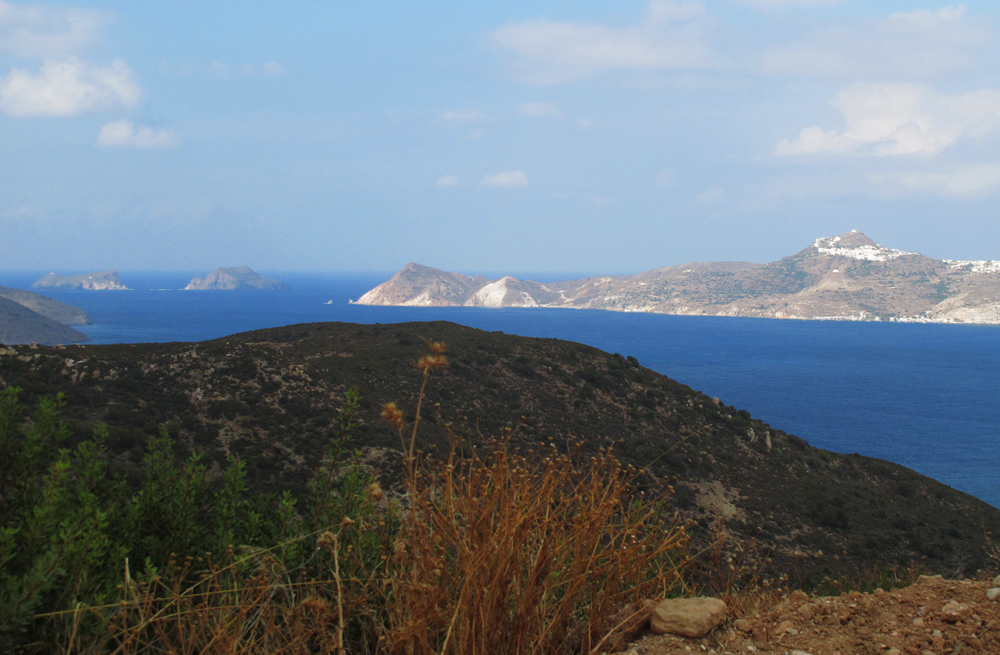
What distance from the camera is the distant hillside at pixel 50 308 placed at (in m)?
132

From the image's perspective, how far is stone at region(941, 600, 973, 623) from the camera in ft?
10.7

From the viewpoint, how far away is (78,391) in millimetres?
21484

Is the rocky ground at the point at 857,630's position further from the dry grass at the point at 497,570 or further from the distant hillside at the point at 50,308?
the distant hillside at the point at 50,308

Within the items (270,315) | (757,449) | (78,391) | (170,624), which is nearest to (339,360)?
(78,391)

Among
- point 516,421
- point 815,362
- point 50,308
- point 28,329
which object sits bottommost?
point 815,362

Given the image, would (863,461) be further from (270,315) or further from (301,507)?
(270,315)

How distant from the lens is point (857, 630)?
3.22 metres

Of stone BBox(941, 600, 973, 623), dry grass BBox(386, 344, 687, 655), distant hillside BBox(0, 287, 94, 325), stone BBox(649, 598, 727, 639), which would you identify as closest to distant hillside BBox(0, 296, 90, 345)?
distant hillside BBox(0, 287, 94, 325)

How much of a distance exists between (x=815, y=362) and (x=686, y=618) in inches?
4885

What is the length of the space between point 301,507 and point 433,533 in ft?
49.3

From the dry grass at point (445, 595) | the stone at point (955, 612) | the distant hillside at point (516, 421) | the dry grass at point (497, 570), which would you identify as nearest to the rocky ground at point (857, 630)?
the stone at point (955, 612)

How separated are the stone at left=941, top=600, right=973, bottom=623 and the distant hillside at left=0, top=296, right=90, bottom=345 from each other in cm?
12236

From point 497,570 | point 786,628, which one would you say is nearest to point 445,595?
point 497,570

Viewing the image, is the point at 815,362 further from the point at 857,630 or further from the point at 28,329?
the point at 28,329
